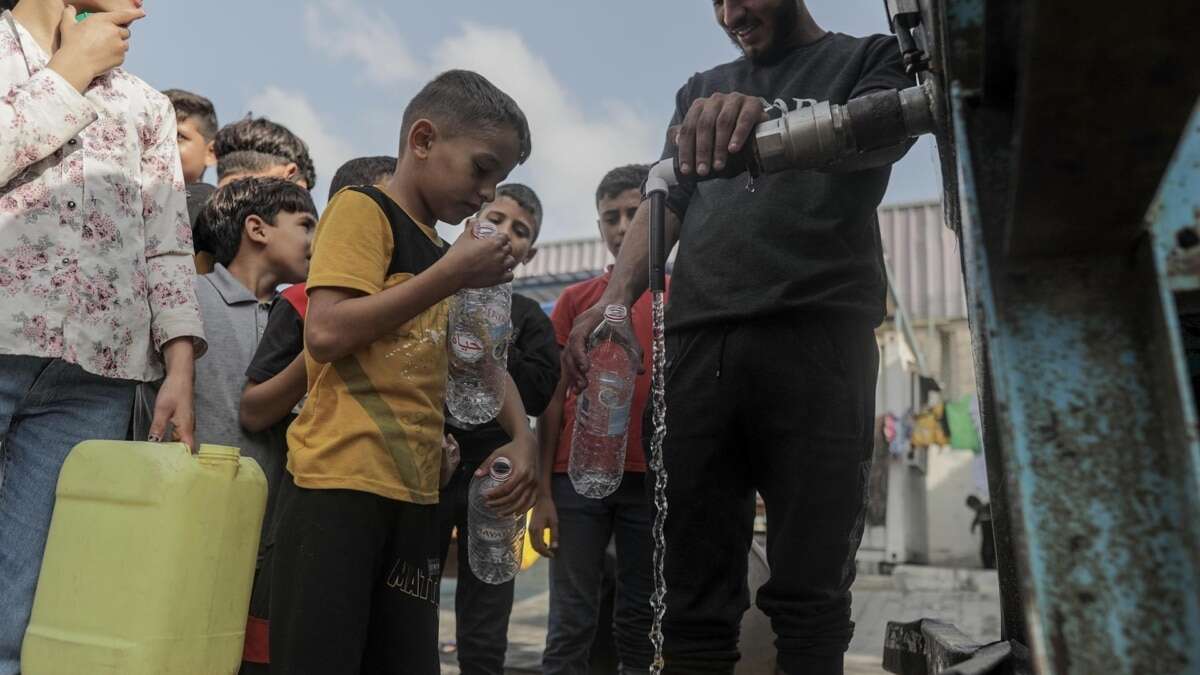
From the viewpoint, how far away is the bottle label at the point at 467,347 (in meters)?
2.31

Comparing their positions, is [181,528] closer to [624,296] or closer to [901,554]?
[624,296]

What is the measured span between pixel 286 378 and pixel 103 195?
2.01ft

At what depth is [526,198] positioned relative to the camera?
169 inches

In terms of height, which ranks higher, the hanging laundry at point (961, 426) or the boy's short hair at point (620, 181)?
the hanging laundry at point (961, 426)

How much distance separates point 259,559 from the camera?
8.52ft

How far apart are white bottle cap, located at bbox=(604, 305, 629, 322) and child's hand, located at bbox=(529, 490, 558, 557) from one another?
1337 mm

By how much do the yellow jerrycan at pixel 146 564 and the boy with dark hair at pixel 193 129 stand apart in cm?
214

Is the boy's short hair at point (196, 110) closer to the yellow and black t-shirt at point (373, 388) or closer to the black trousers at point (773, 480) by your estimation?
the yellow and black t-shirt at point (373, 388)

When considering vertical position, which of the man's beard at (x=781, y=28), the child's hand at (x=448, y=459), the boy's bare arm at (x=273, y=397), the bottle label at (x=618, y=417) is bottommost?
the child's hand at (x=448, y=459)

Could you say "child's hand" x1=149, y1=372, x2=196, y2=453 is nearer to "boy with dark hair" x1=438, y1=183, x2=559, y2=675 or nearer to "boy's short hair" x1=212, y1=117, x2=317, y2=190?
"boy with dark hair" x1=438, y1=183, x2=559, y2=675

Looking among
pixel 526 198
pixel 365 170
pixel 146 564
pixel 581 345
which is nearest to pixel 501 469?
pixel 581 345

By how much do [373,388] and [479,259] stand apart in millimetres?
364

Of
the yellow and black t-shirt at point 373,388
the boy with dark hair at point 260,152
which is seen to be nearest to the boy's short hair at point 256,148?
the boy with dark hair at point 260,152

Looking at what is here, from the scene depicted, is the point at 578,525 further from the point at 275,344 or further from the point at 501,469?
the point at 275,344
